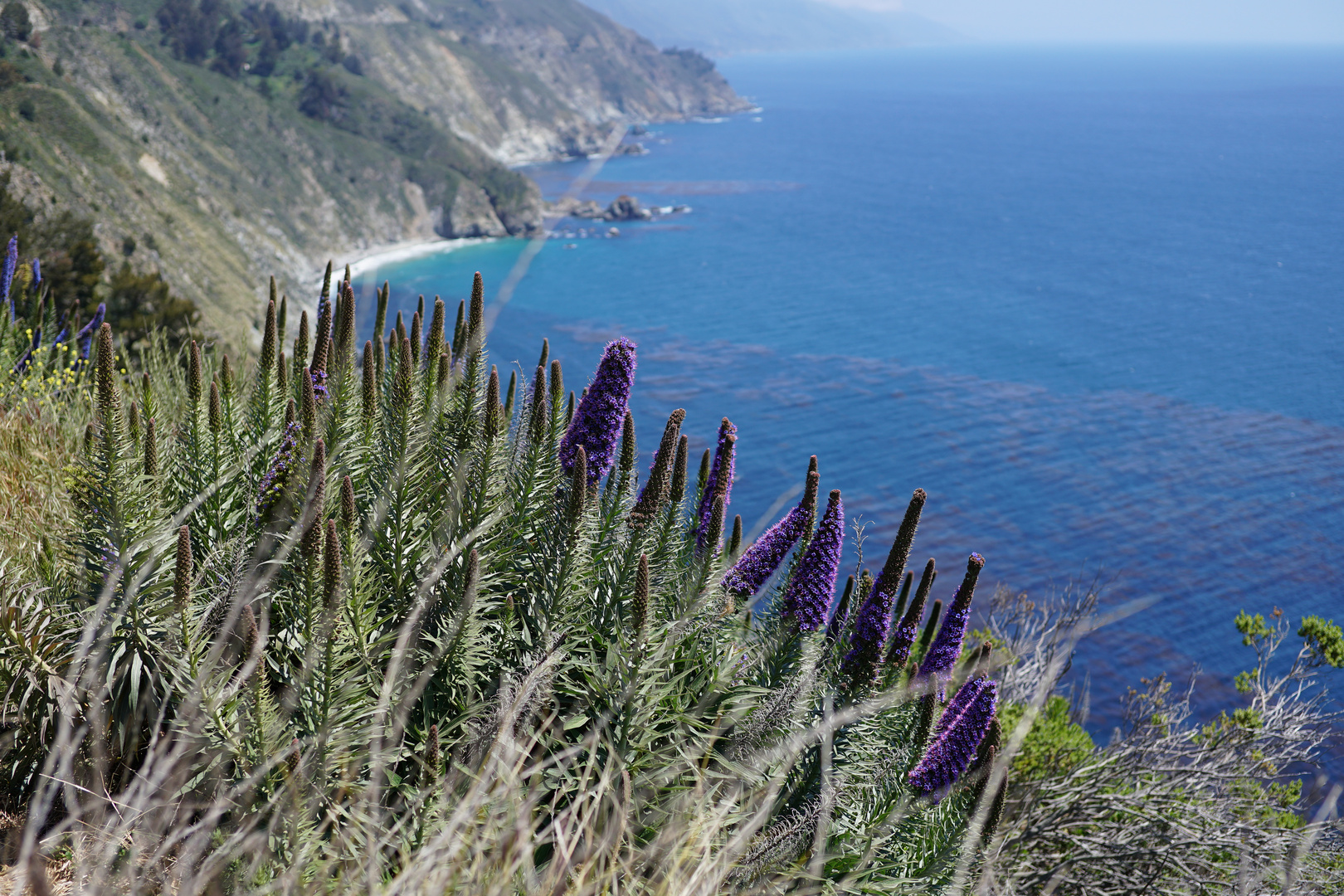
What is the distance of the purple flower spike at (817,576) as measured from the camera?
14.4 ft

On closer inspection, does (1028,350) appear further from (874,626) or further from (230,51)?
(230,51)

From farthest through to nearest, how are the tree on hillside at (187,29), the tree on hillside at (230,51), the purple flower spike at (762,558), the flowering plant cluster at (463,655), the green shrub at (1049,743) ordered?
the tree on hillside at (230,51) < the tree on hillside at (187,29) < the green shrub at (1049,743) < the purple flower spike at (762,558) < the flowering plant cluster at (463,655)

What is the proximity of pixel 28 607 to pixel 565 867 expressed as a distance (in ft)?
9.97

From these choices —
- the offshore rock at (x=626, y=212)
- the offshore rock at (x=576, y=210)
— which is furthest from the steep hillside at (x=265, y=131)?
the offshore rock at (x=626, y=212)

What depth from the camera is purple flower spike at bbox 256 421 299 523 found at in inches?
165

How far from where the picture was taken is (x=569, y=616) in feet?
13.1

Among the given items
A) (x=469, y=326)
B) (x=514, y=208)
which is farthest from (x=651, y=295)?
(x=469, y=326)

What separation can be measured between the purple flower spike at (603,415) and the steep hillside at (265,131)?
146 ft

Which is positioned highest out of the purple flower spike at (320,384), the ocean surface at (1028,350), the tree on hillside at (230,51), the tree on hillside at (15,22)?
the tree on hillside at (230,51)

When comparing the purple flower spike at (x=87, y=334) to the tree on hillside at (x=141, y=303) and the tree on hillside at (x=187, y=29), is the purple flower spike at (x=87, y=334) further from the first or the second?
the tree on hillside at (x=187, y=29)

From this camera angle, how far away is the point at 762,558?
4.96 meters

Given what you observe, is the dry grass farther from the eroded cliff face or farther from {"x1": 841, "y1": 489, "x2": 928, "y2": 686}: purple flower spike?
the eroded cliff face

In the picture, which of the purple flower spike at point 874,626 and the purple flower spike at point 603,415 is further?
the purple flower spike at point 603,415

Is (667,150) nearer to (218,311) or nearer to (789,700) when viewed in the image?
(218,311)
